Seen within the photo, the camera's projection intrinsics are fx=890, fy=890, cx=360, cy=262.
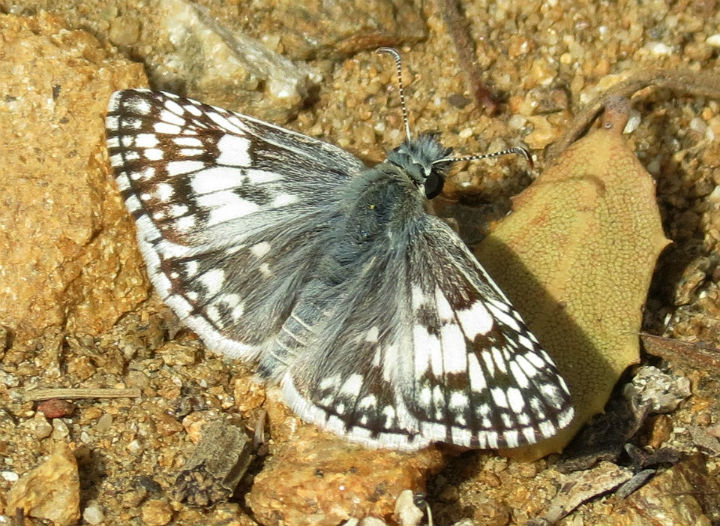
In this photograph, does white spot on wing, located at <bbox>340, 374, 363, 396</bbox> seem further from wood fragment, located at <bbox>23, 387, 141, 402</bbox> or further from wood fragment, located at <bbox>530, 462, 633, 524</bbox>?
wood fragment, located at <bbox>23, 387, 141, 402</bbox>

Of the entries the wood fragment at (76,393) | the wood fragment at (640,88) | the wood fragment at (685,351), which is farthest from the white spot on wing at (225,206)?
the wood fragment at (685,351)

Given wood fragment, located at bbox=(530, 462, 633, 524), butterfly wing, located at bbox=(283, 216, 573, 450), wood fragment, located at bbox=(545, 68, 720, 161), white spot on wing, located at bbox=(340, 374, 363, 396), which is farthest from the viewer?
wood fragment, located at bbox=(545, 68, 720, 161)

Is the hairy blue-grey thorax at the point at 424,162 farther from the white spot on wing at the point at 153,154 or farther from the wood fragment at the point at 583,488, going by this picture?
the wood fragment at the point at 583,488

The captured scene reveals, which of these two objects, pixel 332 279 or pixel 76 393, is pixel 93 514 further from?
pixel 332 279

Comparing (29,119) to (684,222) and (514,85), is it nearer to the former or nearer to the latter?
(514,85)

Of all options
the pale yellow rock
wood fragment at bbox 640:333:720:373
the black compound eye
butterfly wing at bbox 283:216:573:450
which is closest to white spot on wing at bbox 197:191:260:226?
butterfly wing at bbox 283:216:573:450

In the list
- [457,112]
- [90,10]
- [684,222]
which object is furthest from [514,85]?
[90,10]

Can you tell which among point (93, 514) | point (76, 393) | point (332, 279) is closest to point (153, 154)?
point (332, 279)
